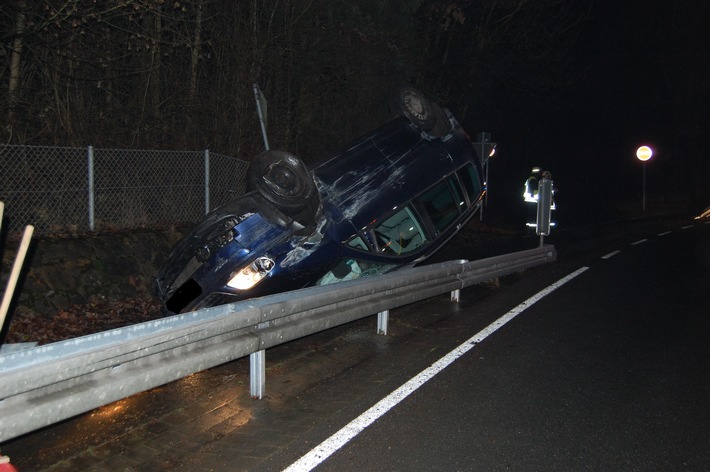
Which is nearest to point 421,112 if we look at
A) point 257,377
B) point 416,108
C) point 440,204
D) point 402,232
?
point 416,108

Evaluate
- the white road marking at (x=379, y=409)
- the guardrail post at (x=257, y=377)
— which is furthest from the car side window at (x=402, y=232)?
the guardrail post at (x=257, y=377)

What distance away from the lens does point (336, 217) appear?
7.43 m

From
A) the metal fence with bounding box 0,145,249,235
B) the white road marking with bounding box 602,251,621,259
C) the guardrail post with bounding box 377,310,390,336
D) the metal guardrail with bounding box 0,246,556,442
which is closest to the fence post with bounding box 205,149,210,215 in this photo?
the metal fence with bounding box 0,145,249,235

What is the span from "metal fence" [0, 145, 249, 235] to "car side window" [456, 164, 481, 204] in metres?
3.97

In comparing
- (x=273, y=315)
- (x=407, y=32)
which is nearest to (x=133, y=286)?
(x=273, y=315)

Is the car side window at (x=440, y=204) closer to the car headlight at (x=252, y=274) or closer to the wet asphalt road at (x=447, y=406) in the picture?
the wet asphalt road at (x=447, y=406)

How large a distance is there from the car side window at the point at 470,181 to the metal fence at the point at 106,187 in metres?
3.97

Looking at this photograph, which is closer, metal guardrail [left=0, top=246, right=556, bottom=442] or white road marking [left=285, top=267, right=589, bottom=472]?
metal guardrail [left=0, top=246, right=556, bottom=442]

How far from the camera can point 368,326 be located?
297 inches

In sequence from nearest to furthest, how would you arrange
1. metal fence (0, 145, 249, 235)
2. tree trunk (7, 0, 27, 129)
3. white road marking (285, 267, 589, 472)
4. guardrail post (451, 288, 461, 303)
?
1. white road marking (285, 267, 589, 472)
2. metal fence (0, 145, 249, 235)
3. guardrail post (451, 288, 461, 303)
4. tree trunk (7, 0, 27, 129)

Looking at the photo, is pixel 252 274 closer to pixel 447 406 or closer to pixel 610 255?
pixel 447 406

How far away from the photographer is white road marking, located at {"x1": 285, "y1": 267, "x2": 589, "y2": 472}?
155 inches

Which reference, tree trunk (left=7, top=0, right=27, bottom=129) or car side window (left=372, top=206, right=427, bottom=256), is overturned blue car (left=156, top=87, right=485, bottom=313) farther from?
tree trunk (left=7, top=0, right=27, bottom=129)

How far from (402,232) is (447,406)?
372cm
